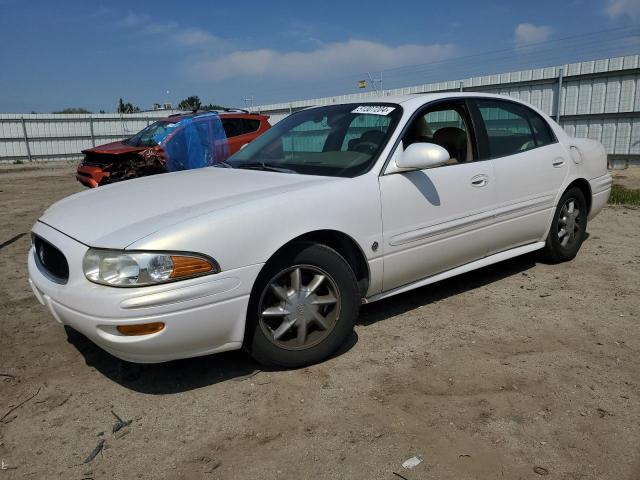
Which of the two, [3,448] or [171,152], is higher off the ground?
[171,152]

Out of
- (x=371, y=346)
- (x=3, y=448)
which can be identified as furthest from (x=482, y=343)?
(x=3, y=448)

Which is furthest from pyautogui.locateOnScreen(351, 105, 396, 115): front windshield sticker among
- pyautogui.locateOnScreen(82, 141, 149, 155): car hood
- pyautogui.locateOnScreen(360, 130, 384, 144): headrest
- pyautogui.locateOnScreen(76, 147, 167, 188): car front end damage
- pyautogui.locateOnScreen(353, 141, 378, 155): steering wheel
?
pyautogui.locateOnScreen(82, 141, 149, 155): car hood

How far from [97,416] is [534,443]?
2058 mm

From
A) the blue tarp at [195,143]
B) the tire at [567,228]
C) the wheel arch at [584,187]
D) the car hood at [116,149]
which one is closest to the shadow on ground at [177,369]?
the tire at [567,228]

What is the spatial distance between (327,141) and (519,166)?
1534mm

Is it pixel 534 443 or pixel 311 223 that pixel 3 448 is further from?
pixel 534 443

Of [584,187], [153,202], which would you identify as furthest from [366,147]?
→ [584,187]

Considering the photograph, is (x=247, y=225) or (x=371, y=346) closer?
(x=247, y=225)

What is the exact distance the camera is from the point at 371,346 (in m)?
3.28

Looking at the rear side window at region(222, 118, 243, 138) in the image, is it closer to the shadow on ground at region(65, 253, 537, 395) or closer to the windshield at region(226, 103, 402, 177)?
the windshield at region(226, 103, 402, 177)

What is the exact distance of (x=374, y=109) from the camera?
3.72 metres

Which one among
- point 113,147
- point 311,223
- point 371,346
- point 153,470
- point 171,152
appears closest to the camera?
point 153,470

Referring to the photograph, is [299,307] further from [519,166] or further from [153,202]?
[519,166]

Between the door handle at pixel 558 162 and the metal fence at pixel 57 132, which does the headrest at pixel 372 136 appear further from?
the metal fence at pixel 57 132
